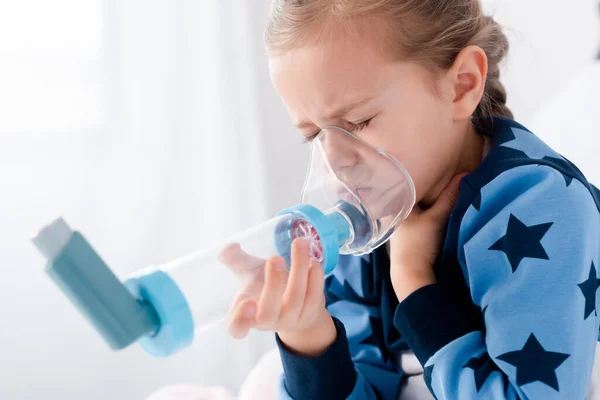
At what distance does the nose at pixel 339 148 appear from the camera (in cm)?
86

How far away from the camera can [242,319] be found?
0.66 m

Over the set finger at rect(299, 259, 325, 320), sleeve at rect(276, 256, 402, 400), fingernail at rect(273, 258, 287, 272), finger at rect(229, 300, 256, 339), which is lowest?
sleeve at rect(276, 256, 402, 400)

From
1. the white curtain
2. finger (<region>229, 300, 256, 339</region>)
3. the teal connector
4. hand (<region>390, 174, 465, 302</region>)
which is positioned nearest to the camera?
the teal connector

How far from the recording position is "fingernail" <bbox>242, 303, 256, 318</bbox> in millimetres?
663

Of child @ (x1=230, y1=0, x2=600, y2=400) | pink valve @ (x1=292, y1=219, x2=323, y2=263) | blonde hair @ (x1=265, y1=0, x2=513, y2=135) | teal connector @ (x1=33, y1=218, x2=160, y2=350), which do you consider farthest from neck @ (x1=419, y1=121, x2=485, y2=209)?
teal connector @ (x1=33, y1=218, x2=160, y2=350)

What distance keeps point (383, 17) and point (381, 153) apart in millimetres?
177

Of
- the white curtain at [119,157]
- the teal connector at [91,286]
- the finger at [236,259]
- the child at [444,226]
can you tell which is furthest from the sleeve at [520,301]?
the white curtain at [119,157]

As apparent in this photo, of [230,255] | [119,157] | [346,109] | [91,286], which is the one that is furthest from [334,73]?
[119,157]

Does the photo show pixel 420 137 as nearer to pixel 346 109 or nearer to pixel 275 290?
pixel 346 109

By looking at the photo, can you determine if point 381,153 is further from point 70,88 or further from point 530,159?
point 70,88

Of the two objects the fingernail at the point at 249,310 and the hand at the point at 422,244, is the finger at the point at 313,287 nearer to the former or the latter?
the fingernail at the point at 249,310

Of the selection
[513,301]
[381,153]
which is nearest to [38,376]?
[381,153]

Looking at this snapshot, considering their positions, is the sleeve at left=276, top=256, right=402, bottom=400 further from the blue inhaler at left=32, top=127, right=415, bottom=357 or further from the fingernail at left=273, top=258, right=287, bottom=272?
the fingernail at left=273, top=258, right=287, bottom=272

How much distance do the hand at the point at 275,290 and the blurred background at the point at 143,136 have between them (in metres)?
0.65
